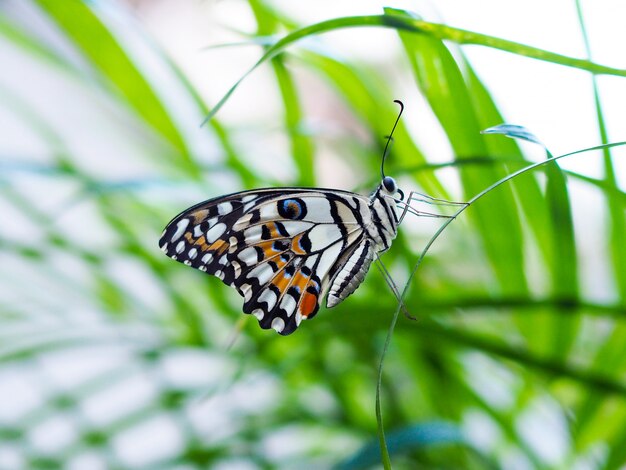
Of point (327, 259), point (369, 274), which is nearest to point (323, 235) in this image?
point (327, 259)

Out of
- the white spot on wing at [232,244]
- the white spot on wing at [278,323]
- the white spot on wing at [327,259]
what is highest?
the white spot on wing at [232,244]

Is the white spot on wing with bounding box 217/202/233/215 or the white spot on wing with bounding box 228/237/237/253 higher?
the white spot on wing with bounding box 217/202/233/215

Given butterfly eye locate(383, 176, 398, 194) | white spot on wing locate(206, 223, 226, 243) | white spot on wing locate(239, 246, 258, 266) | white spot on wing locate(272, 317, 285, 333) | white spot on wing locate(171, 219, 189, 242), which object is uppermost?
white spot on wing locate(171, 219, 189, 242)

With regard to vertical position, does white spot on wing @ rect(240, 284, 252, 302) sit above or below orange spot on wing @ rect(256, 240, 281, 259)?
below

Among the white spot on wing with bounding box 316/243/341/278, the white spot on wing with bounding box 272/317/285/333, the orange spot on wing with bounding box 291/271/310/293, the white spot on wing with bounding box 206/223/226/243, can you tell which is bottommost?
the white spot on wing with bounding box 272/317/285/333
